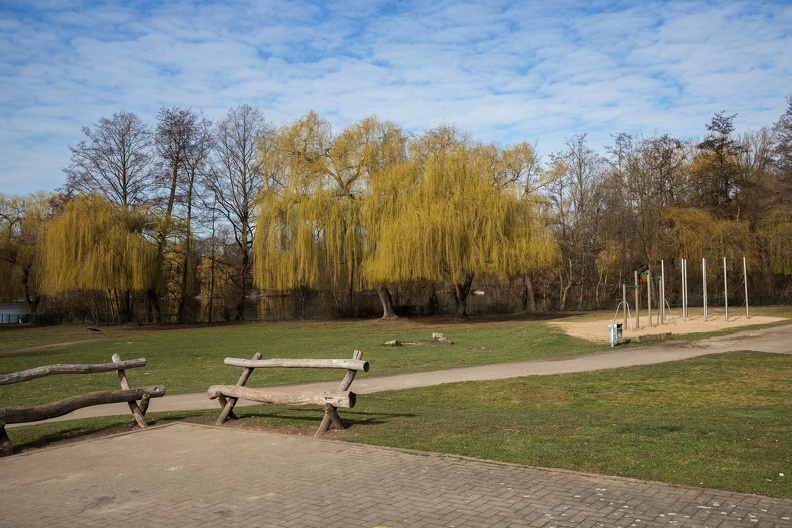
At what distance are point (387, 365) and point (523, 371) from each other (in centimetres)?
448

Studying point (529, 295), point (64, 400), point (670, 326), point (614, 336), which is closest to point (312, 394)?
point (64, 400)

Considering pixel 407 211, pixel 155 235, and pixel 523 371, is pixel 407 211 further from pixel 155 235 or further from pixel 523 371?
pixel 523 371

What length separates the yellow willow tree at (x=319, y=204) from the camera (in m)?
43.2

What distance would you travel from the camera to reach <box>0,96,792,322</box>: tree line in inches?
1597

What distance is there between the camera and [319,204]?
4331 cm

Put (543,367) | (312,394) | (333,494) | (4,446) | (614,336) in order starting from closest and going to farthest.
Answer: (333,494) < (4,446) < (312,394) < (543,367) < (614,336)

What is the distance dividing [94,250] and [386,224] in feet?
63.1

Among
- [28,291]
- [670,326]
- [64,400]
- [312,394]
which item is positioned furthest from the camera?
[28,291]

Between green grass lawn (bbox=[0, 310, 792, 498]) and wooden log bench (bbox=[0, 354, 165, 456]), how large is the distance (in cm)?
48

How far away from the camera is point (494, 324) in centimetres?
3875

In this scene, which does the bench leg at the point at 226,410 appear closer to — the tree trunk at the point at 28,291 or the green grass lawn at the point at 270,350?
the green grass lawn at the point at 270,350

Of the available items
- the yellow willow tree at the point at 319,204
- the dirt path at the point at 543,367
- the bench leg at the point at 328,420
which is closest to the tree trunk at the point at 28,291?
the yellow willow tree at the point at 319,204

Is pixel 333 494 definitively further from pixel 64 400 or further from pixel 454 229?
pixel 454 229

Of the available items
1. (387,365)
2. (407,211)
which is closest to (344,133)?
(407,211)
